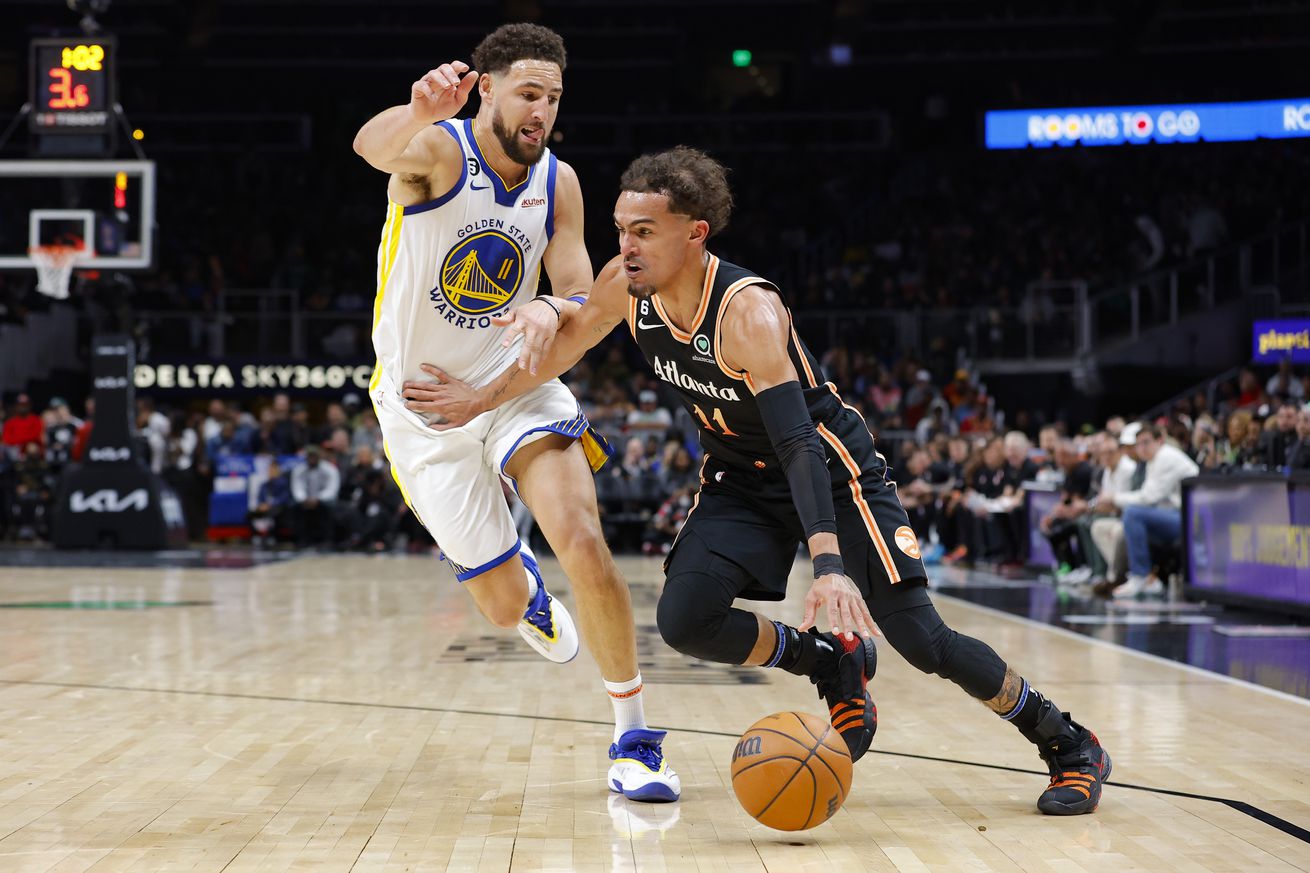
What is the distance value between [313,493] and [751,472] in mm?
14465

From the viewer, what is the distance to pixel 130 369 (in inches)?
640

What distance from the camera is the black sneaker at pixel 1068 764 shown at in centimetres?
390

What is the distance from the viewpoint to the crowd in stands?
46.3ft

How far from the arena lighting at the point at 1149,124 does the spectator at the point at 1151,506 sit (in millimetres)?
16265

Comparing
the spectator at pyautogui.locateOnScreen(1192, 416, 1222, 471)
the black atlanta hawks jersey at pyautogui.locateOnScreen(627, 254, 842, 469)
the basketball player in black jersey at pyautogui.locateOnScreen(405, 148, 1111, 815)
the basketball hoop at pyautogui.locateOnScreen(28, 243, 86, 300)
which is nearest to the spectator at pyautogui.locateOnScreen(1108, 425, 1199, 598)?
the spectator at pyautogui.locateOnScreen(1192, 416, 1222, 471)

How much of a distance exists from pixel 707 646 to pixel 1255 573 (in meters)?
6.57

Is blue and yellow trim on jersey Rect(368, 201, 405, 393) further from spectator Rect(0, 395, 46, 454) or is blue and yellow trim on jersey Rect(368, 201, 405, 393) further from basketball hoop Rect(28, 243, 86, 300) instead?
spectator Rect(0, 395, 46, 454)

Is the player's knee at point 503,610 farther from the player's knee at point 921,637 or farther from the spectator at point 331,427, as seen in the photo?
the spectator at point 331,427

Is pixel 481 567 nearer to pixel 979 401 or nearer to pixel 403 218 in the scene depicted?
pixel 403 218

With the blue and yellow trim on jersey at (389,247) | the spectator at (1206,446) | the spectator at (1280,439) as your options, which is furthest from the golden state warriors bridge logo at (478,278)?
the spectator at (1206,446)

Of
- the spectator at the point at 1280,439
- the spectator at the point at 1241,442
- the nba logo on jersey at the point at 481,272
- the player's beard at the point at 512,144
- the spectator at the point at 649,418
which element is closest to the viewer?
the player's beard at the point at 512,144

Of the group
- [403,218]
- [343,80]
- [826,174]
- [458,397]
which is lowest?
[458,397]

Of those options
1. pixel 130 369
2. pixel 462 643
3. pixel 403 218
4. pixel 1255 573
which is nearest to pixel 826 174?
pixel 130 369

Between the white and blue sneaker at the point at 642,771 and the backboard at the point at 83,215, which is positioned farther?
the backboard at the point at 83,215
